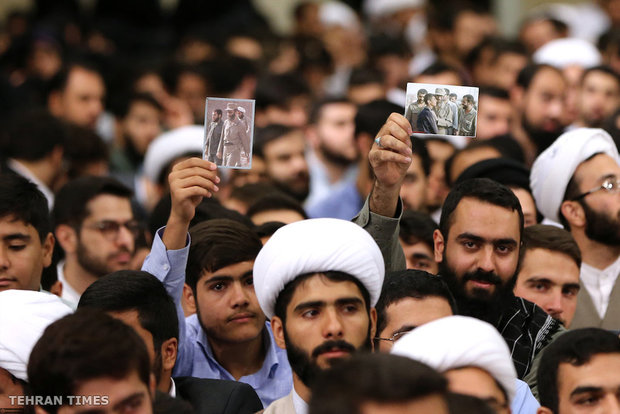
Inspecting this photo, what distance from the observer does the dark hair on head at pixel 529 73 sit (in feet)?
29.2

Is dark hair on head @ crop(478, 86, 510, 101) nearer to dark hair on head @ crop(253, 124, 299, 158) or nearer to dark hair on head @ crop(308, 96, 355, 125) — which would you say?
dark hair on head @ crop(308, 96, 355, 125)

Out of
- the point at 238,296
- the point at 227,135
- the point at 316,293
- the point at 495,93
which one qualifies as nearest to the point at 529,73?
the point at 495,93

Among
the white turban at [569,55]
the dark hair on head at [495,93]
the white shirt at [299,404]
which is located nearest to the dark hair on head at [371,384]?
the white shirt at [299,404]

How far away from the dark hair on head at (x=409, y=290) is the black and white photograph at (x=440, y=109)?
571 millimetres

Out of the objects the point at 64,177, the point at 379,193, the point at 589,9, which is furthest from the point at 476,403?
the point at 589,9

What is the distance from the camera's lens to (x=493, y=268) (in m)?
4.97

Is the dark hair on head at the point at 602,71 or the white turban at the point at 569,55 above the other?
the white turban at the point at 569,55

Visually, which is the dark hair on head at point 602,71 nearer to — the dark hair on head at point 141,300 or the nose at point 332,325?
the dark hair on head at point 141,300

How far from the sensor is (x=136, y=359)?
357 cm

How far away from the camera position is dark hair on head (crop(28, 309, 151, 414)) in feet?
11.5

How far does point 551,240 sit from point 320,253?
5.42 feet

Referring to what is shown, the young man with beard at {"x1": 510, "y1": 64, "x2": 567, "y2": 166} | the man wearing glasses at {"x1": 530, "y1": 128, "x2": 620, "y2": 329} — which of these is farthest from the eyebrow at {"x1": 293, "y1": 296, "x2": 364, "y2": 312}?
the young man with beard at {"x1": 510, "y1": 64, "x2": 567, "y2": 166}

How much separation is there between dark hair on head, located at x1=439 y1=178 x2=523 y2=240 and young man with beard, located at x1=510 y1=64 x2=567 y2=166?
326cm

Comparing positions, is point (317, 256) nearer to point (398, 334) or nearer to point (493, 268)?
point (398, 334)
